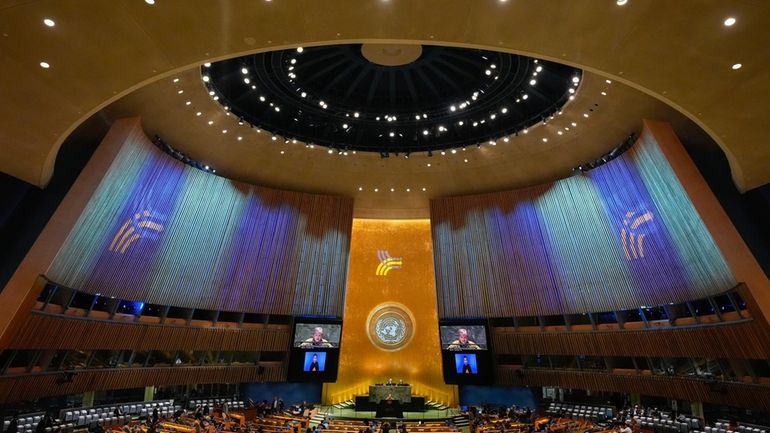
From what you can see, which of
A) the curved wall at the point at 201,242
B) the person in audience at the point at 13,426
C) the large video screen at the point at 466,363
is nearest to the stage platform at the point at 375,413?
the large video screen at the point at 466,363

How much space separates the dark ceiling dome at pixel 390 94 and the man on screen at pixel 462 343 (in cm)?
884

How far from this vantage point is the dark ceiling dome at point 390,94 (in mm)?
15031

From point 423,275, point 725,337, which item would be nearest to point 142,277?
point 423,275

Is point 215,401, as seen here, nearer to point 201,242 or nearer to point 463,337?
point 201,242

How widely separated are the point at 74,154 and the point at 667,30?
17802mm

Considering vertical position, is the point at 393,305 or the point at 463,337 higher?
the point at 393,305

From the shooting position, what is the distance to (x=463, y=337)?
64.8 feet

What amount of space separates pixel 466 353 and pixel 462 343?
480 millimetres

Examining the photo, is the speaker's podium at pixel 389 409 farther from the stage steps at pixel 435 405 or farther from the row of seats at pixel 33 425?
the row of seats at pixel 33 425

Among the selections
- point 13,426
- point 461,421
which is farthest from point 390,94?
point 13,426

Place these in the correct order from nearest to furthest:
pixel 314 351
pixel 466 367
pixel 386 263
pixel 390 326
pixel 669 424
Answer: pixel 669 424 < pixel 466 367 < pixel 314 351 < pixel 390 326 < pixel 386 263

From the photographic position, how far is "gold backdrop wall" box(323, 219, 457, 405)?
22.9m

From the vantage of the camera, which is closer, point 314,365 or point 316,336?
point 314,365

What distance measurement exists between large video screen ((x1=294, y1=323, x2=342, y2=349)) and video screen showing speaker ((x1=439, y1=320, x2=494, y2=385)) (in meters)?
5.24
